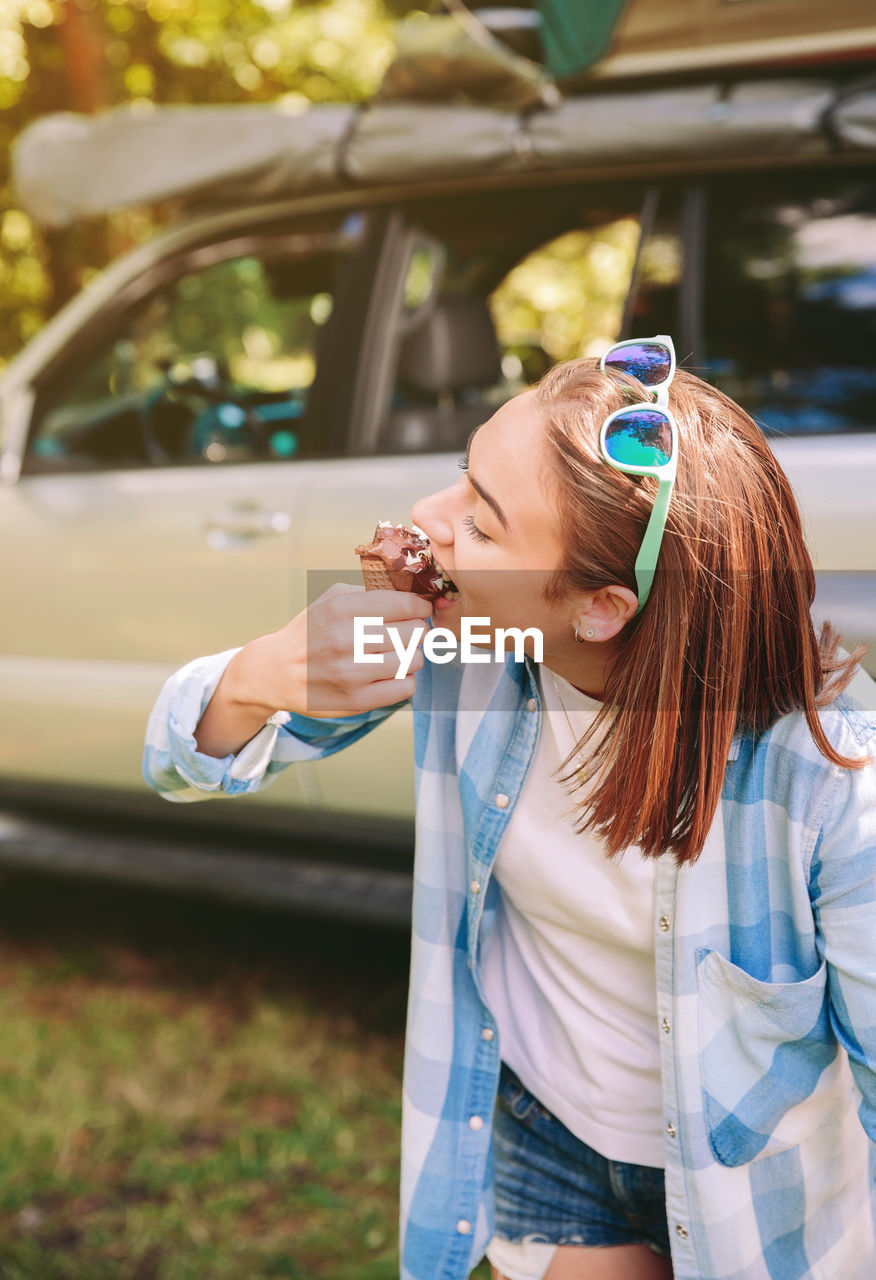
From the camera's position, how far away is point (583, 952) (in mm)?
1488

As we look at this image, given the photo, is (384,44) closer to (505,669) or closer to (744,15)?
(744,15)

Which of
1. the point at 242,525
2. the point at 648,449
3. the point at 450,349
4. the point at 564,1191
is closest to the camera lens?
the point at 648,449

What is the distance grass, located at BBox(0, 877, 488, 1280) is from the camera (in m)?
2.28

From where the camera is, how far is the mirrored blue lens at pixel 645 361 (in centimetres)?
127

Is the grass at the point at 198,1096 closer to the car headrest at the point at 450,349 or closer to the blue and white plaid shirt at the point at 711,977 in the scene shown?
the blue and white plaid shirt at the point at 711,977

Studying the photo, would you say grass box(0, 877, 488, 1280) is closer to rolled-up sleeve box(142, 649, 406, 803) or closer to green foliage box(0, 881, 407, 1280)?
green foliage box(0, 881, 407, 1280)

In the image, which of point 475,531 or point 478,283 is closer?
point 475,531

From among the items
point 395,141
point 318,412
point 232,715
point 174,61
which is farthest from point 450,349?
point 174,61

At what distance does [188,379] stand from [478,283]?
874mm

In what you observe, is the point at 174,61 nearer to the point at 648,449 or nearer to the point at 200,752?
the point at 200,752

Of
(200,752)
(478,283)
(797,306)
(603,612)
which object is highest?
(478,283)

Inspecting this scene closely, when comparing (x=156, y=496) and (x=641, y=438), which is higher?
(x=156, y=496)

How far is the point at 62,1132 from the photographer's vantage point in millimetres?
2594

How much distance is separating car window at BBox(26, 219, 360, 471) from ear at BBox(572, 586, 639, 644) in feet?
6.42
